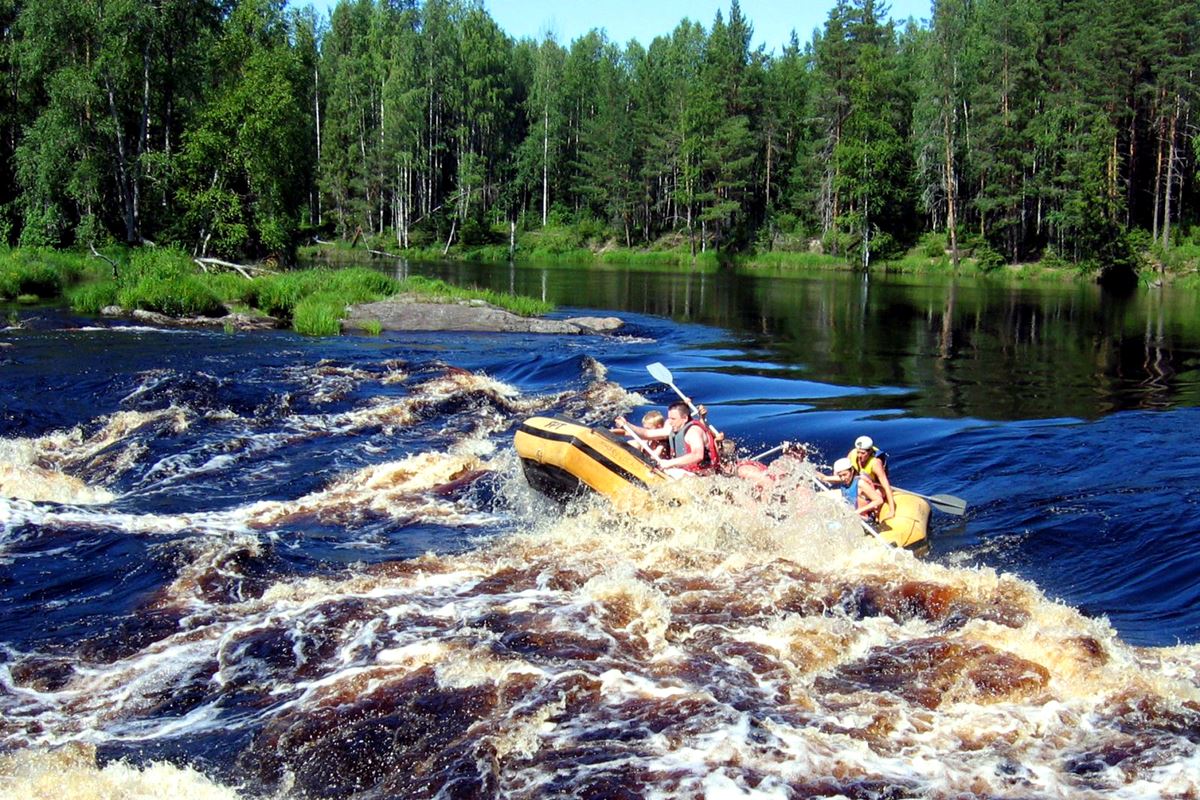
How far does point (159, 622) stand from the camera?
7.63 metres

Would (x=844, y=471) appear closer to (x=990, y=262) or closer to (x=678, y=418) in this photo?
(x=678, y=418)

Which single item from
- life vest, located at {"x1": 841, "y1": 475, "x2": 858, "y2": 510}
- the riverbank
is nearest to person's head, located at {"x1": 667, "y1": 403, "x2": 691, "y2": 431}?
life vest, located at {"x1": 841, "y1": 475, "x2": 858, "y2": 510}

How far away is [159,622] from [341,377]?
10.4 m

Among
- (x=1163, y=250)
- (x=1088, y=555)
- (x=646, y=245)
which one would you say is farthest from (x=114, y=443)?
(x=646, y=245)

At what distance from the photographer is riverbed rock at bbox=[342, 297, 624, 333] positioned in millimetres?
24906

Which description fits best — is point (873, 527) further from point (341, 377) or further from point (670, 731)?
point (341, 377)

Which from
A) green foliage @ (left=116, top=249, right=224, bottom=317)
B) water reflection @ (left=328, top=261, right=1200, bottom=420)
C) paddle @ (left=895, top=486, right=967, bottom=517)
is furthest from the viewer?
green foliage @ (left=116, top=249, right=224, bottom=317)

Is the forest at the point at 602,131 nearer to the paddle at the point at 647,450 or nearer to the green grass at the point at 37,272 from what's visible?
the green grass at the point at 37,272

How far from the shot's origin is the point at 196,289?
2406cm

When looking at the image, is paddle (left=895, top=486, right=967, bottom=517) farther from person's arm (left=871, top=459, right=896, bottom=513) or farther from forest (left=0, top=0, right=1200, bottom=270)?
forest (left=0, top=0, right=1200, bottom=270)

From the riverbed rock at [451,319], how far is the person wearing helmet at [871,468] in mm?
15681

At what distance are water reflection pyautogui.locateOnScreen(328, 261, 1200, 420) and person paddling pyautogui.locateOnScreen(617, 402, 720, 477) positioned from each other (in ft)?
20.4

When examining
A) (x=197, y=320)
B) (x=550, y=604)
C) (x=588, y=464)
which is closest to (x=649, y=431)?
(x=588, y=464)

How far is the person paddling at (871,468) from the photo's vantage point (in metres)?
9.88
